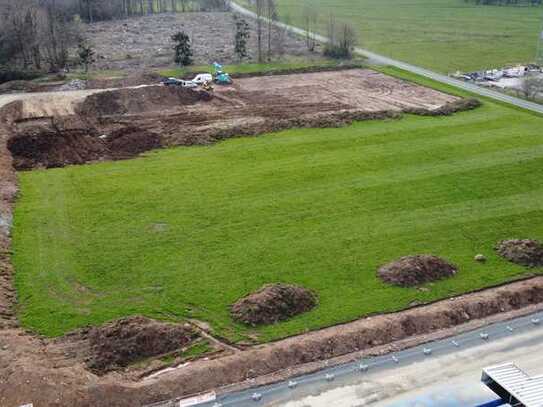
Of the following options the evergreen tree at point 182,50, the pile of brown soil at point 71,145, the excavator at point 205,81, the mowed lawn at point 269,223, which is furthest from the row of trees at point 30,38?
the mowed lawn at point 269,223

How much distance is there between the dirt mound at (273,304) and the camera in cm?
2442

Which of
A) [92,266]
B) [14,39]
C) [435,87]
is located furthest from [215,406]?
[14,39]

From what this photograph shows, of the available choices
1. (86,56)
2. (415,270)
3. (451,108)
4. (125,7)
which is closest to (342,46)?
(451,108)

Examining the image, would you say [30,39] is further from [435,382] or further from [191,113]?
[435,382]

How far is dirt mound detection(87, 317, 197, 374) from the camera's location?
22.1 metres

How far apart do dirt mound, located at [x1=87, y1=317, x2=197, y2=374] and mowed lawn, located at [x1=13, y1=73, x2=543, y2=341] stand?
3.09 ft

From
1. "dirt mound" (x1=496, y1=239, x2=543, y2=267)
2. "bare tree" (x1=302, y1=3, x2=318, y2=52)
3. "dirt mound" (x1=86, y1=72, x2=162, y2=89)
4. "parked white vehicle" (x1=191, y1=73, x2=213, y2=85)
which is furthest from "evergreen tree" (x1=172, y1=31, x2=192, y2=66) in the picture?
"dirt mound" (x1=496, y1=239, x2=543, y2=267)

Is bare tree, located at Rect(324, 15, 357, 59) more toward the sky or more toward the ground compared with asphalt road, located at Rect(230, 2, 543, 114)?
more toward the sky

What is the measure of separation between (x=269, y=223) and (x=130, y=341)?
11713mm

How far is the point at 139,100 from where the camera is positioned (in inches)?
2080

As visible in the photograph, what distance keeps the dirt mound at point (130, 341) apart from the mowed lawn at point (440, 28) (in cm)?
5810

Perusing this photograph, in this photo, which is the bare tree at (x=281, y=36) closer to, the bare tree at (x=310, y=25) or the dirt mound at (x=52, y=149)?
the bare tree at (x=310, y=25)

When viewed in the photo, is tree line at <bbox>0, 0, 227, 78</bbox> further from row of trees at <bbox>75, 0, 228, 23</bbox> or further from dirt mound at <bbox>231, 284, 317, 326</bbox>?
dirt mound at <bbox>231, 284, 317, 326</bbox>

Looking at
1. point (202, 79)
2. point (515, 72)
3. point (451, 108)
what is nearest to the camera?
point (451, 108)
